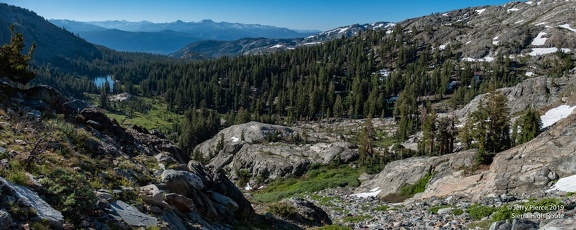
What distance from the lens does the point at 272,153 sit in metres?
82.7

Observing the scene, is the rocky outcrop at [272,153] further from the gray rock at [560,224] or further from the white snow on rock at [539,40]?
the white snow on rock at [539,40]

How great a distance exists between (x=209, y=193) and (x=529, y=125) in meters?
57.8

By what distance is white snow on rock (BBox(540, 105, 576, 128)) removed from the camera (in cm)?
7331

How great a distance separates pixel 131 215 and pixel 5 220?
415 cm

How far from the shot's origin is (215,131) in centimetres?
14025

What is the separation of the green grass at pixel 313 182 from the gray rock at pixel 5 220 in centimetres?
4556

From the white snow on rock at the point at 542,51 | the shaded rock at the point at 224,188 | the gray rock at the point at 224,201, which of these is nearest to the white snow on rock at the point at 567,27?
the white snow on rock at the point at 542,51

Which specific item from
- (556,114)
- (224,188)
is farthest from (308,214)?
(556,114)

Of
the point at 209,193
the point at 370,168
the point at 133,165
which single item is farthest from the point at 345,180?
the point at 133,165

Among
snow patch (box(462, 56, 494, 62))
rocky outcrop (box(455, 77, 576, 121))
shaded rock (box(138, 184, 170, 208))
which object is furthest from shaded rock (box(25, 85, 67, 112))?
snow patch (box(462, 56, 494, 62))

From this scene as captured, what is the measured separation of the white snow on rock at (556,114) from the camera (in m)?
73.3

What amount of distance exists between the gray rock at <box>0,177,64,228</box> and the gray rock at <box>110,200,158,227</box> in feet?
7.01

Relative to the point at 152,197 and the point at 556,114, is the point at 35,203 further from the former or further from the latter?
the point at 556,114

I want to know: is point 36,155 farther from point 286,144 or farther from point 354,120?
point 354,120
